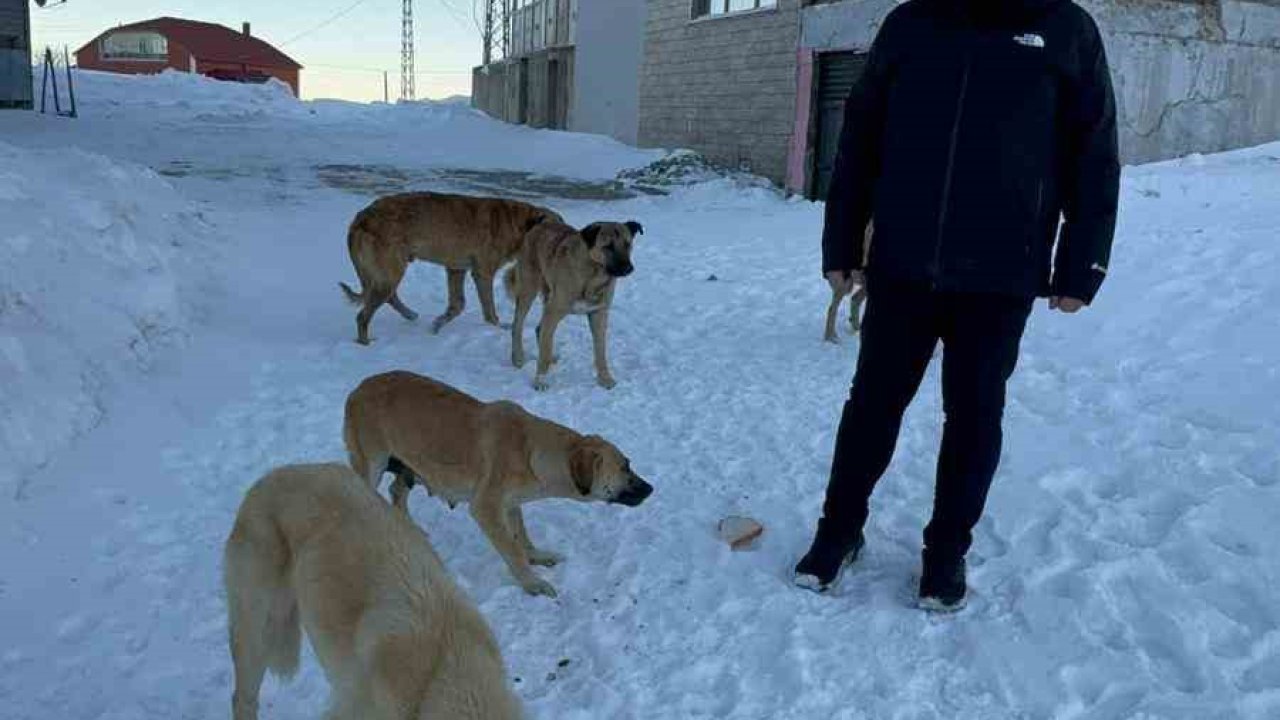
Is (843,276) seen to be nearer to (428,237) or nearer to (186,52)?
(428,237)

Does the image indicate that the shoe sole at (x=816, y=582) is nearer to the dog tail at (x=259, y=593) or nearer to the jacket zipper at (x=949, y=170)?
the jacket zipper at (x=949, y=170)

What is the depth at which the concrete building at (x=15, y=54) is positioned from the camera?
21.4 m

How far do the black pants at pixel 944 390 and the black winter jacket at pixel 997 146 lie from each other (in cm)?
11

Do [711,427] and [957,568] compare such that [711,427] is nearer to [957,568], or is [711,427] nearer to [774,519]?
[774,519]

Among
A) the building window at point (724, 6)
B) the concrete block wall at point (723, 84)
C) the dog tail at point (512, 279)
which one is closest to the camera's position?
the dog tail at point (512, 279)

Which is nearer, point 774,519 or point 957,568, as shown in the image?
point 957,568

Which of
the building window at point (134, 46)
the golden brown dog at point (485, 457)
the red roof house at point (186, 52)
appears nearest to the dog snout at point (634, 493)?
the golden brown dog at point (485, 457)

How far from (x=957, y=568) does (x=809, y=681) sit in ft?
2.42

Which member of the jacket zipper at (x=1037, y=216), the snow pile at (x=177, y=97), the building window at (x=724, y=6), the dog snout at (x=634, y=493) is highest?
the building window at (x=724, y=6)

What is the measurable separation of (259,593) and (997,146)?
97.8 inches

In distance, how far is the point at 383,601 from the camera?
7.84ft

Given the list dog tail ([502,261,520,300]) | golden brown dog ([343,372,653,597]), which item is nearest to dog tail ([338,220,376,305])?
dog tail ([502,261,520,300])

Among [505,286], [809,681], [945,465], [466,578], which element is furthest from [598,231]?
[809,681]

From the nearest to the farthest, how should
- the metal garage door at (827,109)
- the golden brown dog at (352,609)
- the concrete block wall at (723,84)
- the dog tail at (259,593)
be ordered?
the golden brown dog at (352,609) → the dog tail at (259,593) → the metal garage door at (827,109) → the concrete block wall at (723,84)
